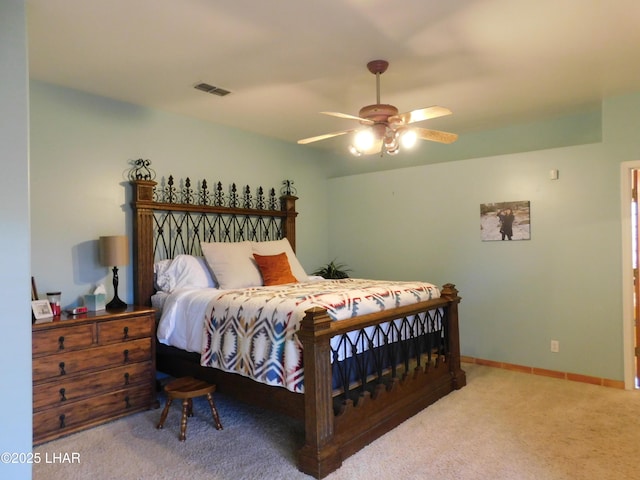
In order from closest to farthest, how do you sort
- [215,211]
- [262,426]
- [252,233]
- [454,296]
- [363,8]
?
[363,8] < [262,426] < [454,296] < [215,211] < [252,233]

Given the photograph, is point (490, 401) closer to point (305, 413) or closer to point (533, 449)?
point (533, 449)

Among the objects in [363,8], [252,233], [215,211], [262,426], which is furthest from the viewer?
[252,233]

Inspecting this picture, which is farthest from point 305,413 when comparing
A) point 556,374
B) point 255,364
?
point 556,374

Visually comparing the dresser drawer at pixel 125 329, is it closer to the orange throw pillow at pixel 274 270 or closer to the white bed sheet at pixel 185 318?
the white bed sheet at pixel 185 318

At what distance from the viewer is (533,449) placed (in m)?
2.64

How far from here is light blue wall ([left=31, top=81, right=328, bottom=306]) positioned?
3355 mm

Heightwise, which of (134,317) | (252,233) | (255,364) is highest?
(252,233)

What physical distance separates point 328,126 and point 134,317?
2.75 meters

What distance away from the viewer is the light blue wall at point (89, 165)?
11.0 feet

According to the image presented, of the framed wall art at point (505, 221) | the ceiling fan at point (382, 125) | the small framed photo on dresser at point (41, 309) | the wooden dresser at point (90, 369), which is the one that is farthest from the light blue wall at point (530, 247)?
the small framed photo on dresser at point (41, 309)

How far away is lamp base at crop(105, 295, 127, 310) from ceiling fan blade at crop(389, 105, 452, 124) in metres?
2.61

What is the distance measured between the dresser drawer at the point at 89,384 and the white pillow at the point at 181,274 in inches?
29.7

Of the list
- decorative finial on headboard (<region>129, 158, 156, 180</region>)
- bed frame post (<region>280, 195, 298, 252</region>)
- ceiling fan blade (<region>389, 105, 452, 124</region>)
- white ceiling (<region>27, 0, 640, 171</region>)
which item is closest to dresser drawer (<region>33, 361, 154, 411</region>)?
decorative finial on headboard (<region>129, 158, 156, 180</region>)

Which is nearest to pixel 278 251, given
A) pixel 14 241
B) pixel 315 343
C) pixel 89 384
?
pixel 89 384
